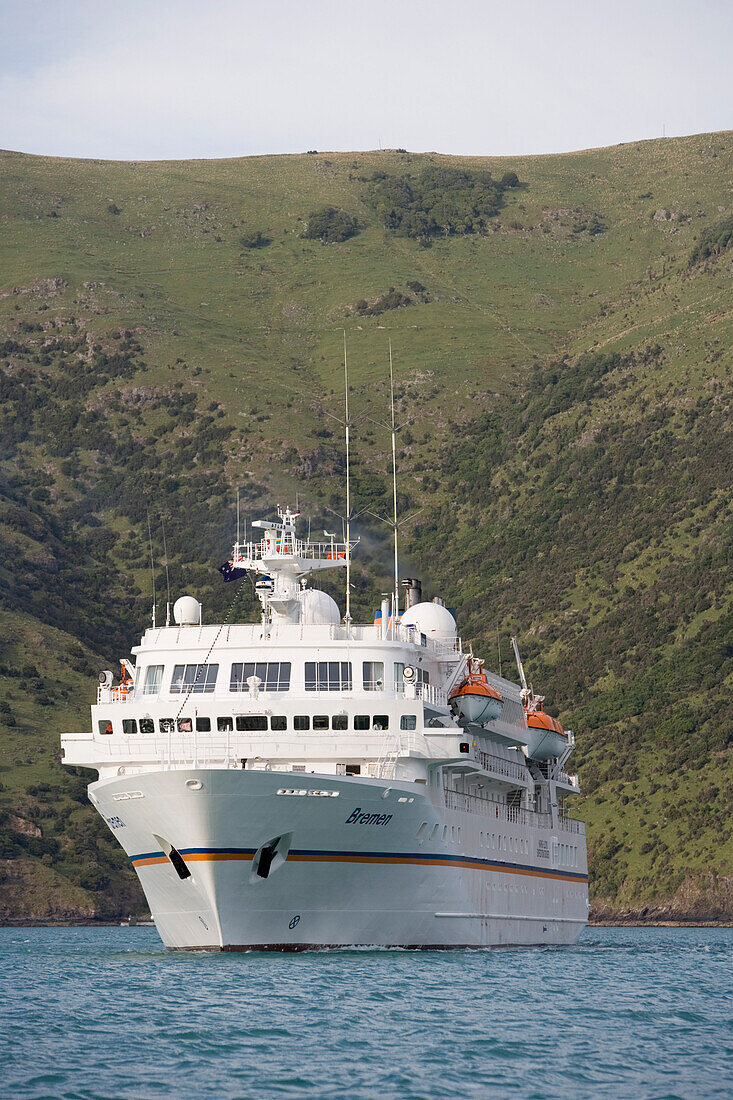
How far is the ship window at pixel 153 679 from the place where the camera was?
5822 cm

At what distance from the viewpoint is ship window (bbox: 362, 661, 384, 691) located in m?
56.8

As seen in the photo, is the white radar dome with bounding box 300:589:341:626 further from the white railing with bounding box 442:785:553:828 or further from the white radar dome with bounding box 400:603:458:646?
the white railing with bounding box 442:785:553:828

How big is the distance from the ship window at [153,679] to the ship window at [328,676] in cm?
512

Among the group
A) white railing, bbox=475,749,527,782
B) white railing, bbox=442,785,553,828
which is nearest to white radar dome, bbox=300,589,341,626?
white railing, bbox=475,749,527,782

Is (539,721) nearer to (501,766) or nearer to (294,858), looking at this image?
(501,766)

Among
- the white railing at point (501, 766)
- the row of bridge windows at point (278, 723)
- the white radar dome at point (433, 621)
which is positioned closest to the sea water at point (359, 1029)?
the row of bridge windows at point (278, 723)

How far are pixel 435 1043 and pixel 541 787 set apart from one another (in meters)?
40.7

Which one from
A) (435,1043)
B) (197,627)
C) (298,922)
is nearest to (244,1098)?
(435,1043)

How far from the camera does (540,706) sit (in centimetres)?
7512

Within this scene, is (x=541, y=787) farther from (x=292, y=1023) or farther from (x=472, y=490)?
(x=472, y=490)

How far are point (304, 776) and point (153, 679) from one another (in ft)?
32.4

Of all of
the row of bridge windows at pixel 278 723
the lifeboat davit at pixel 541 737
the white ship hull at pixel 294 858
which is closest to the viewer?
the white ship hull at pixel 294 858

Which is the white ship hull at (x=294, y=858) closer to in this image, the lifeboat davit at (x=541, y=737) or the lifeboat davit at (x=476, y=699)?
the lifeboat davit at (x=476, y=699)

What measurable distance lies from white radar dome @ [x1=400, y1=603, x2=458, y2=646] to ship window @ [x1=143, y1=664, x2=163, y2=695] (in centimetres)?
1073
